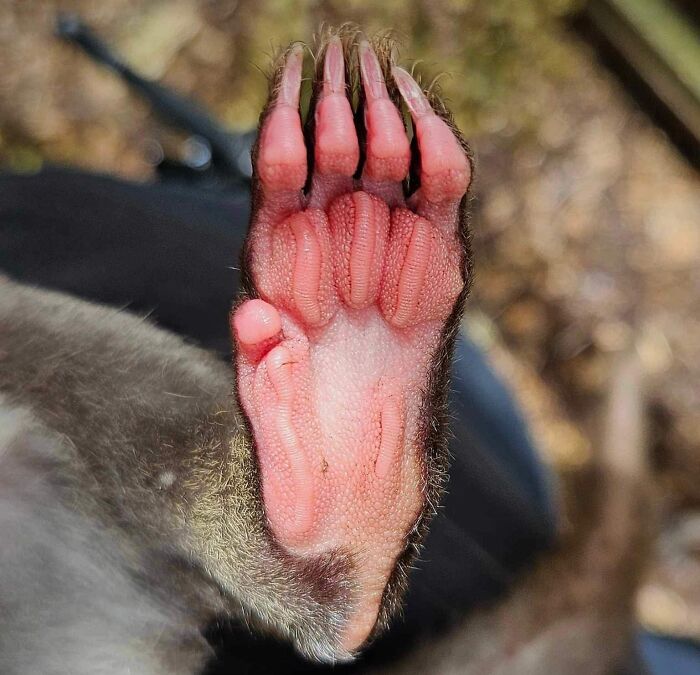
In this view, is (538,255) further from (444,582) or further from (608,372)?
(444,582)

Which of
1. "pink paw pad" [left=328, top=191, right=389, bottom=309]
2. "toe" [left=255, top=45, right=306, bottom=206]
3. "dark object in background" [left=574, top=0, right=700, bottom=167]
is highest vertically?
"toe" [left=255, top=45, right=306, bottom=206]

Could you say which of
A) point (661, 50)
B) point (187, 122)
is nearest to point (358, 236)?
point (187, 122)

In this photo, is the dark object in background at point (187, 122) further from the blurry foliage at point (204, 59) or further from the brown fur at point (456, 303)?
the brown fur at point (456, 303)

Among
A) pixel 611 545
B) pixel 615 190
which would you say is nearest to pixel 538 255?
pixel 615 190

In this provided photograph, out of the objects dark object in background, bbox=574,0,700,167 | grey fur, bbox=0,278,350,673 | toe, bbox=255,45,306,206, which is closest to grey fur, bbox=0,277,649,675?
grey fur, bbox=0,278,350,673

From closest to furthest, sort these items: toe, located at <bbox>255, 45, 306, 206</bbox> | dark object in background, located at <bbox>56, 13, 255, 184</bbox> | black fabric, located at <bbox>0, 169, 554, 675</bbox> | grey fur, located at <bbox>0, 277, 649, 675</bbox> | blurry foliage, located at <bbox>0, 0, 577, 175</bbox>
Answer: toe, located at <bbox>255, 45, 306, 206</bbox>
grey fur, located at <bbox>0, 277, 649, 675</bbox>
black fabric, located at <bbox>0, 169, 554, 675</bbox>
dark object in background, located at <bbox>56, 13, 255, 184</bbox>
blurry foliage, located at <bbox>0, 0, 577, 175</bbox>

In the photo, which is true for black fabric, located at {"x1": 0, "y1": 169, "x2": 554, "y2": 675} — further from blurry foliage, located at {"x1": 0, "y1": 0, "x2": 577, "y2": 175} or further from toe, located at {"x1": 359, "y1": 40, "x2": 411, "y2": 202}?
blurry foliage, located at {"x1": 0, "y1": 0, "x2": 577, "y2": 175}
